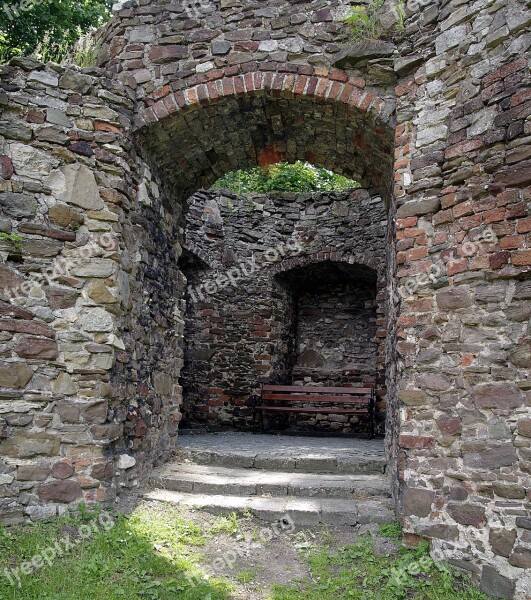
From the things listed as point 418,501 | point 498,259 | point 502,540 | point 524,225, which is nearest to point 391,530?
point 418,501

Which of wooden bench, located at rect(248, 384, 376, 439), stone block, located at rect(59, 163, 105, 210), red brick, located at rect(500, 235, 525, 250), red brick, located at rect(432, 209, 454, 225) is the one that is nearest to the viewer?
red brick, located at rect(500, 235, 525, 250)

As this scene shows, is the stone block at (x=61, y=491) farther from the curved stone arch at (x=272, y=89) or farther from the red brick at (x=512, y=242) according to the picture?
the red brick at (x=512, y=242)

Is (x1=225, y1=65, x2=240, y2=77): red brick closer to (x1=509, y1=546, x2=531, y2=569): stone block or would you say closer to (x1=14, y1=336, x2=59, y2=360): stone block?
(x1=14, y1=336, x2=59, y2=360): stone block

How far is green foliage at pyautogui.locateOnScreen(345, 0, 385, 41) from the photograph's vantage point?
4.12 meters

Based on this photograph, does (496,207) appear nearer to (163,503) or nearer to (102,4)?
(163,503)

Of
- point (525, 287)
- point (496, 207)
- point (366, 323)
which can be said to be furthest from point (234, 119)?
point (366, 323)

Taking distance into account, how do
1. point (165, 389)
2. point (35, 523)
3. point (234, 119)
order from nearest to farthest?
point (35, 523) → point (234, 119) → point (165, 389)

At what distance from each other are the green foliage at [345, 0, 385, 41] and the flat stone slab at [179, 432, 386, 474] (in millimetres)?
3762

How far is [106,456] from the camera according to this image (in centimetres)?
382

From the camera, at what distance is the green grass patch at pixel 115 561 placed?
9.62 feet

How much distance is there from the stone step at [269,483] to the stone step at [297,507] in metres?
0.08

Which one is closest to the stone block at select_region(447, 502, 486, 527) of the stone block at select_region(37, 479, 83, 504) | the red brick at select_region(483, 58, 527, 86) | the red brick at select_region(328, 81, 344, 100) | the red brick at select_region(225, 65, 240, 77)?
the stone block at select_region(37, 479, 83, 504)

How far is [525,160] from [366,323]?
5.83 meters

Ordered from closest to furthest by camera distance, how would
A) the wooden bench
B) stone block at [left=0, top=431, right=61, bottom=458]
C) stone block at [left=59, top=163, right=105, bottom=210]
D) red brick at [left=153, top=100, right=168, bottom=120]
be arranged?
1. stone block at [left=0, top=431, right=61, bottom=458]
2. stone block at [left=59, top=163, right=105, bottom=210]
3. red brick at [left=153, top=100, right=168, bottom=120]
4. the wooden bench
